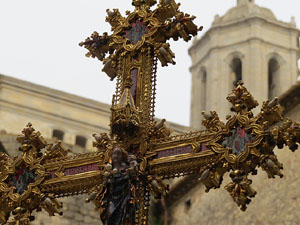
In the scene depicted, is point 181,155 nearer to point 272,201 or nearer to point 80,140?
point 272,201

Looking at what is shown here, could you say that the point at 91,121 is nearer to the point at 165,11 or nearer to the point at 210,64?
the point at 210,64

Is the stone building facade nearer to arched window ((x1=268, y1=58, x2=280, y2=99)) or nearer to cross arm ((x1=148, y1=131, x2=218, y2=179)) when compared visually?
arched window ((x1=268, y1=58, x2=280, y2=99))

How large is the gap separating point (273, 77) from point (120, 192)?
37222mm

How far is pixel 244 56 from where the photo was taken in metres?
45.2

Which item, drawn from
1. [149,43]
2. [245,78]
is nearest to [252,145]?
[149,43]

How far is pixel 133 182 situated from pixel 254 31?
36.9 meters

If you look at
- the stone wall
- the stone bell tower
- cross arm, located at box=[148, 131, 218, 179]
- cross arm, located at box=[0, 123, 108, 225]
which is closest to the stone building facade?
the stone bell tower

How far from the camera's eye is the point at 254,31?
1789 inches

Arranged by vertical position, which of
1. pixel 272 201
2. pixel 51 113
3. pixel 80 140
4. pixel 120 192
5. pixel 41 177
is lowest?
pixel 120 192

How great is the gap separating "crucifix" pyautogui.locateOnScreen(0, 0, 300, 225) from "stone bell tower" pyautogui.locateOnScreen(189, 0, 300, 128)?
34.1 metres

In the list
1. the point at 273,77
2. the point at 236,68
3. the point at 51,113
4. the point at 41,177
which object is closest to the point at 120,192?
the point at 41,177

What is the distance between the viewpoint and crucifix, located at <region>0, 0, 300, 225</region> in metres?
8.72

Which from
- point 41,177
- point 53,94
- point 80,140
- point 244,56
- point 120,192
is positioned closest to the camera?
point 120,192

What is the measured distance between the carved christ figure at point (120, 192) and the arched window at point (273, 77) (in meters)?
35.5
